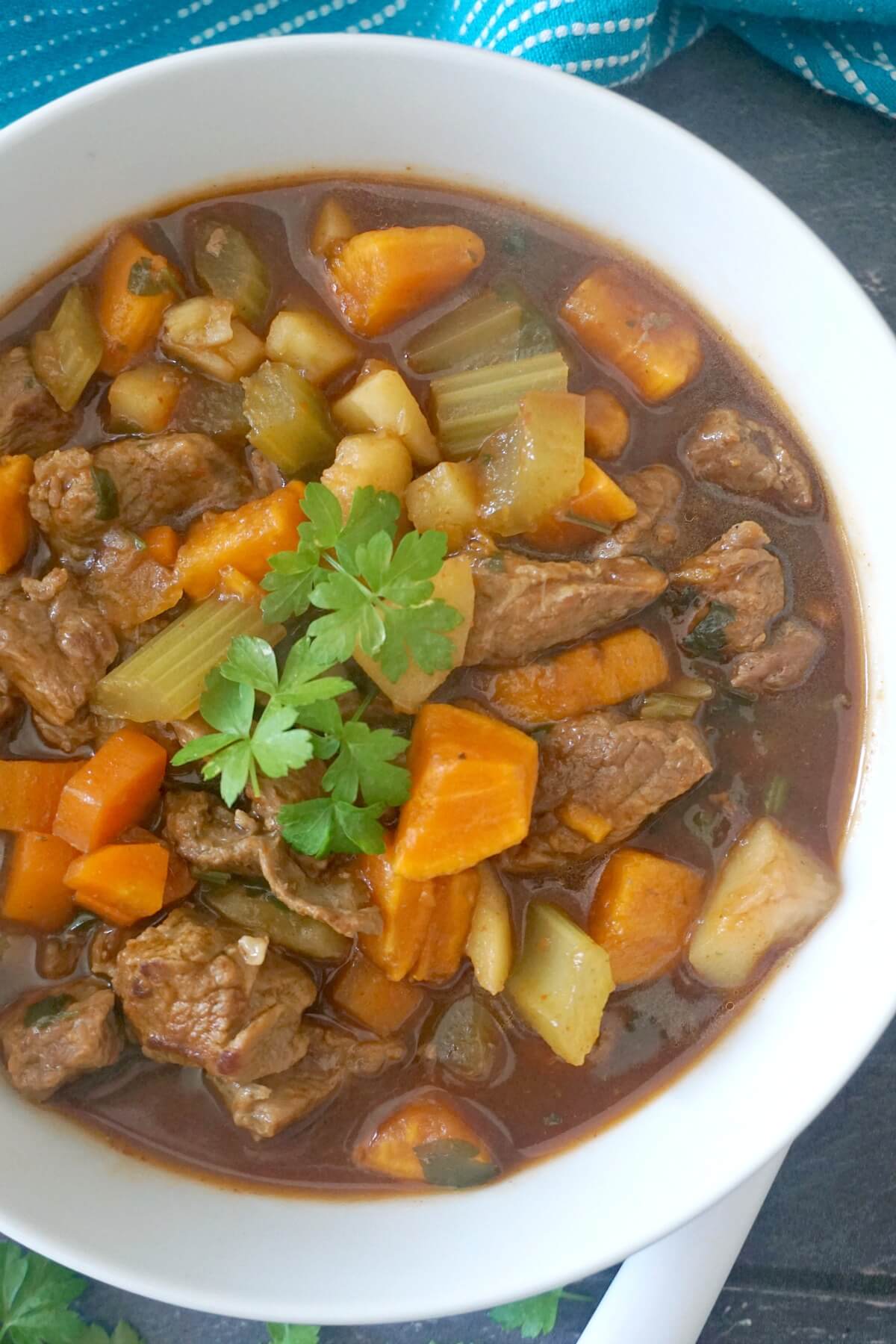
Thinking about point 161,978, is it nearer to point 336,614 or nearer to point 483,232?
point 336,614

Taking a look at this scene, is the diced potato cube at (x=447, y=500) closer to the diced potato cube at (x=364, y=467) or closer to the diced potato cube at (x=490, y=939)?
the diced potato cube at (x=364, y=467)

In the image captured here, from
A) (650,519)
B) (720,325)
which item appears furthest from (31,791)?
(720,325)

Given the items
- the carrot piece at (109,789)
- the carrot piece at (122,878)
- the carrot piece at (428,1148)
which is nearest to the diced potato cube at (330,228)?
the carrot piece at (109,789)

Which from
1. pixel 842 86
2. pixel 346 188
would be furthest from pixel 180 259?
pixel 842 86

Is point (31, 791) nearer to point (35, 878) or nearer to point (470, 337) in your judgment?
point (35, 878)

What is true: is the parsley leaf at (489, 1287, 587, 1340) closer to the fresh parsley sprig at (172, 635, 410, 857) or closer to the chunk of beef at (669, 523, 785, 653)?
the fresh parsley sprig at (172, 635, 410, 857)
